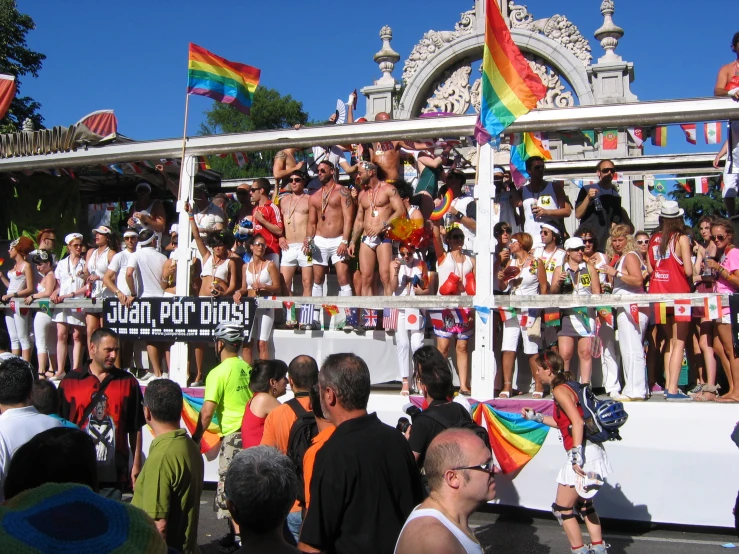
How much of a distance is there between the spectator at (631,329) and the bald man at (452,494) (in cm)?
483

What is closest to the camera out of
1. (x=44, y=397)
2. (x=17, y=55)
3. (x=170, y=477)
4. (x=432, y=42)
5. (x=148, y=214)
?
(x=170, y=477)

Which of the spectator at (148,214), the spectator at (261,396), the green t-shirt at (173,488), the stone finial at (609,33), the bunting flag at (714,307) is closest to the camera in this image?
the green t-shirt at (173,488)

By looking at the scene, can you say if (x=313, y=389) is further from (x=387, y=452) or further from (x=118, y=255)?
(x=118, y=255)

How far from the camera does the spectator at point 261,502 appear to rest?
9.00ft

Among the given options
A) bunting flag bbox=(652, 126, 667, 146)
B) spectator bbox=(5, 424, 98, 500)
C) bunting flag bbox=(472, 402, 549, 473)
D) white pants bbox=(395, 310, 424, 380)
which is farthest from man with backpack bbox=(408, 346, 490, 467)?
bunting flag bbox=(652, 126, 667, 146)

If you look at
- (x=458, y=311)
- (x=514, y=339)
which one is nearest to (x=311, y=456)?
(x=458, y=311)

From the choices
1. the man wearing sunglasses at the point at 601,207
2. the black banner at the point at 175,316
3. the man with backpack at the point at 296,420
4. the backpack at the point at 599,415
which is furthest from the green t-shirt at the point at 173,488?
the man wearing sunglasses at the point at 601,207

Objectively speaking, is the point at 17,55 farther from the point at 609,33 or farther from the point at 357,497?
the point at 357,497

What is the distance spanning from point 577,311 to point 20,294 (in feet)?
24.9

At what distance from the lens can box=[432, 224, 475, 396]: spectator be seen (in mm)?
7930

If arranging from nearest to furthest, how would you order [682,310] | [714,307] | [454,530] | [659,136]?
[454,530] → [714,307] → [682,310] → [659,136]

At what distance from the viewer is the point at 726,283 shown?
284 inches

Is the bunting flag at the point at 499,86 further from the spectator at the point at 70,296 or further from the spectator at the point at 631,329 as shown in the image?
the spectator at the point at 70,296

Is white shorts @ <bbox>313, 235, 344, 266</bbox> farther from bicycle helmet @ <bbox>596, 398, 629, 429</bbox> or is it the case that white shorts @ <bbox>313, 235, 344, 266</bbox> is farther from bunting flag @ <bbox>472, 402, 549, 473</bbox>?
bicycle helmet @ <bbox>596, 398, 629, 429</bbox>
